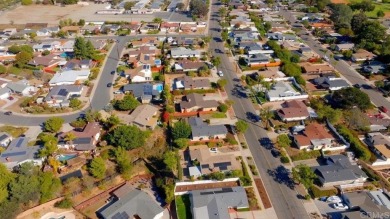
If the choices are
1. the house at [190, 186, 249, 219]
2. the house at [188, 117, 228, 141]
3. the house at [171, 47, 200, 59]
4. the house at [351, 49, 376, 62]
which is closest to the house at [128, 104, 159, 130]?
the house at [188, 117, 228, 141]

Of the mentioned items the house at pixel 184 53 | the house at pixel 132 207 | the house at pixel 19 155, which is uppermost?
the house at pixel 184 53

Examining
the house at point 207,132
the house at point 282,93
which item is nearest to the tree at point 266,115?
the house at point 282,93

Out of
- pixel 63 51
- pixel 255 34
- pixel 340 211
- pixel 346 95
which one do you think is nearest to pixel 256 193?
pixel 340 211

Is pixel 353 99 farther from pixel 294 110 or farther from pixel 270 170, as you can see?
pixel 270 170

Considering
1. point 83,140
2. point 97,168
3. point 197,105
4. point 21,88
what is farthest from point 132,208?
point 21,88

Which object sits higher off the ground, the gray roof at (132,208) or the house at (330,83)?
the house at (330,83)

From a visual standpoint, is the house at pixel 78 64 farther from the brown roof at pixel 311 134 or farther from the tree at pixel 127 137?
the brown roof at pixel 311 134
